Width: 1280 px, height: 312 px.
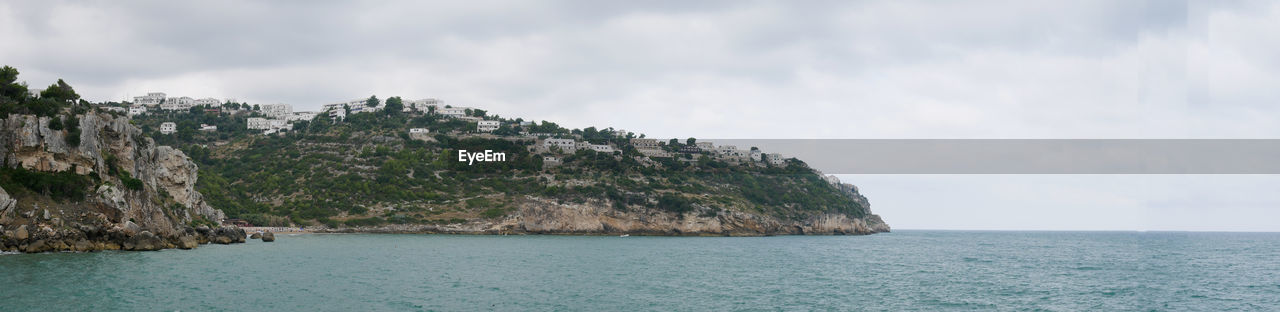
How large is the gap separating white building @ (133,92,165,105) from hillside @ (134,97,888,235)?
1681 centimetres

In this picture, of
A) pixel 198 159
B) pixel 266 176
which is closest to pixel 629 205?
pixel 266 176

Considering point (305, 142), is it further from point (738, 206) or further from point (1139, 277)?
point (1139, 277)

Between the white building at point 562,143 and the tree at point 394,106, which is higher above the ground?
the tree at point 394,106

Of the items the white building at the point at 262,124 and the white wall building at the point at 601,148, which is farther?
the white building at the point at 262,124

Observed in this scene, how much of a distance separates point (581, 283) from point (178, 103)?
121117 millimetres

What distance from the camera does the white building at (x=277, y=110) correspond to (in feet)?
428

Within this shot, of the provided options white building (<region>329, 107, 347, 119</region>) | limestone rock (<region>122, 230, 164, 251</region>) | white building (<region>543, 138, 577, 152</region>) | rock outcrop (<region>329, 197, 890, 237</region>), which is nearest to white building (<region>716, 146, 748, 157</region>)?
white building (<region>543, 138, 577, 152</region>)

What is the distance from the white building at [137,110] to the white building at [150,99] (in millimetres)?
4850

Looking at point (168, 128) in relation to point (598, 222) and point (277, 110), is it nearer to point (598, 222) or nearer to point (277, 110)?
point (277, 110)

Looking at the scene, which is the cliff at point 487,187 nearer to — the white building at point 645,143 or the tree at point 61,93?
the white building at point 645,143

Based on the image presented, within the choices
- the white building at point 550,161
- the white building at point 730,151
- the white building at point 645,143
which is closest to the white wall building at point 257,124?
the white building at point 550,161

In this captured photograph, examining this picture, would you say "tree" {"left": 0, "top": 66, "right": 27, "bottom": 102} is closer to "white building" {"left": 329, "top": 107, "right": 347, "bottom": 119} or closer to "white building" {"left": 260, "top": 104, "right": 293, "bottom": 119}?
"white building" {"left": 329, "top": 107, "right": 347, "bottom": 119}

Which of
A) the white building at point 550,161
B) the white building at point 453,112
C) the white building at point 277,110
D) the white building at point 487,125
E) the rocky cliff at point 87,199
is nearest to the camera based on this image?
the rocky cliff at point 87,199

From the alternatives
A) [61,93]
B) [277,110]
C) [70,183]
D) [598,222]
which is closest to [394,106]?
[277,110]
